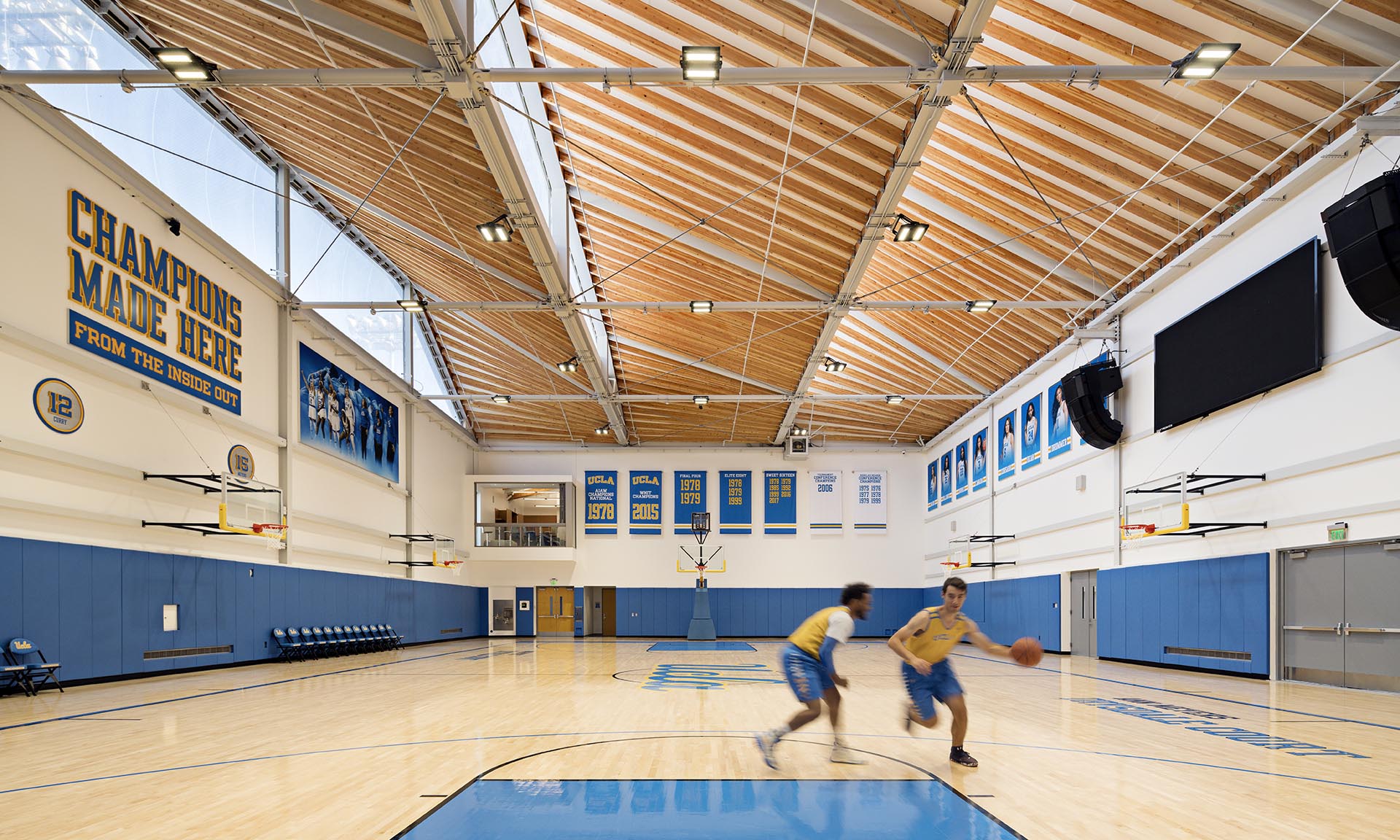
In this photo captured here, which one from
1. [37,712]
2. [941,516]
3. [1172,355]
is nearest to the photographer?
[37,712]

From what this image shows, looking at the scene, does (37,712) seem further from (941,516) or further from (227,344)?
Result: (941,516)

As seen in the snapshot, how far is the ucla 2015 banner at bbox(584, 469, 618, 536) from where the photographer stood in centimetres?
3378

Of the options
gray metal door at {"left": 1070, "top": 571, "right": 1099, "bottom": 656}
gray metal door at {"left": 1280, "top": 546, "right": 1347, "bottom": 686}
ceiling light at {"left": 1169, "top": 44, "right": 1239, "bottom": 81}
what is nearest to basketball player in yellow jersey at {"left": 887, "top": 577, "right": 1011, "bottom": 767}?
ceiling light at {"left": 1169, "top": 44, "right": 1239, "bottom": 81}

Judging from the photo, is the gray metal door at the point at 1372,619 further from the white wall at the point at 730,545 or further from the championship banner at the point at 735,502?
the championship banner at the point at 735,502

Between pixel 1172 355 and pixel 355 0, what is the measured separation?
1430 centimetres

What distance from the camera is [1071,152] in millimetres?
14094

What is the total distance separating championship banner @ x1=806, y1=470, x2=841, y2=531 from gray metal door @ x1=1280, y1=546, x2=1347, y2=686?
20.3 meters

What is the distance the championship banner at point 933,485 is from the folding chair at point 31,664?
26.6 meters

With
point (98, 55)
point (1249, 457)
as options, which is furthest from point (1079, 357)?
point (98, 55)

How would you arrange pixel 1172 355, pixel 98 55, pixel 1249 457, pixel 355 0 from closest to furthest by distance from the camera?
pixel 355 0
pixel 98 55
pixel 1249 457
pixel 1172 355

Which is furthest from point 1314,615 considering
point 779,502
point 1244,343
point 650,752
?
point 779,502

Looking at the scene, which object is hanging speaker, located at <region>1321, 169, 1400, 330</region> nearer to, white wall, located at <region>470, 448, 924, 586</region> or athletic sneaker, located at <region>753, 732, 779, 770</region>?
athletic sneaker, located at <region>753, 732, 779, 770</region>

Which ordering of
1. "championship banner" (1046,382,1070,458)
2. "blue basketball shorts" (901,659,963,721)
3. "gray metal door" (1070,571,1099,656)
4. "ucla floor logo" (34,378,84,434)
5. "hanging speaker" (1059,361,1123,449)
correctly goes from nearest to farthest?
1. "blue basketball shorts" (901,659,963,721)
2. "ucla floor logo" (34,378,84,434)
3. "hanging speaker" (1059,361,1123,449)
4. "gray metal door" (1070,571,1099,656)
5. "championship banner" (1046,382,1070,458)

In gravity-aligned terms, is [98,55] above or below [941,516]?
above
